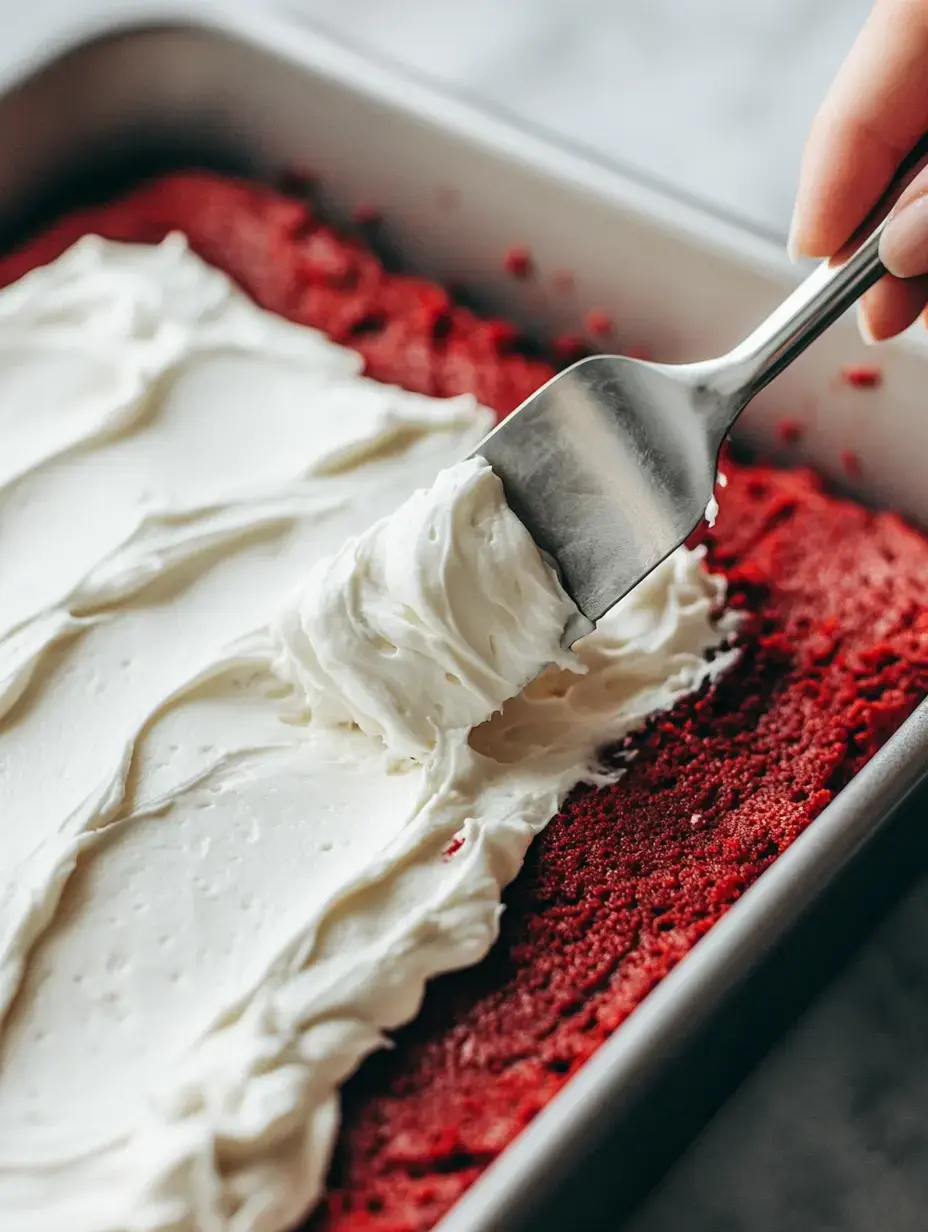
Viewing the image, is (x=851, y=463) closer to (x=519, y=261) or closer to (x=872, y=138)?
(x=872, y=138)

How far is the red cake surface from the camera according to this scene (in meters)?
1.27

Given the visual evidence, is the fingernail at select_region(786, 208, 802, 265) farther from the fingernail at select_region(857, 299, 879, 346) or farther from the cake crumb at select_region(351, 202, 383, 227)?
the cake crumb at select_region(351, 202, 383, 227)

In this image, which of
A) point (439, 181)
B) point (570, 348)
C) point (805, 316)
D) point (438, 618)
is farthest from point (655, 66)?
point (438, 618)

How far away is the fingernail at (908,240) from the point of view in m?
1.35

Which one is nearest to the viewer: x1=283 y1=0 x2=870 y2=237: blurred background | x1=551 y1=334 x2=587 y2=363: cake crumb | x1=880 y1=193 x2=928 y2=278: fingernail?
x1=880 y1=193 x2=928 y2=278: fingernail

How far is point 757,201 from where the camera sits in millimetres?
2434

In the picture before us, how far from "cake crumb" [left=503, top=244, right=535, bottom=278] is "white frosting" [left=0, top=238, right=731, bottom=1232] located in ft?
1.09

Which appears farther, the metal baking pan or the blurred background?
the blurred background

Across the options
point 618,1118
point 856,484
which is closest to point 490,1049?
point 618,1118

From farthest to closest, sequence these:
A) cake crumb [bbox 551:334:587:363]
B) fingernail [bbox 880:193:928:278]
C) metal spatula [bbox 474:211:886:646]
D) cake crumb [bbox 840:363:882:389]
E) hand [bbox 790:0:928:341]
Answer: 1. cake crumb [bbox 551:334:587:363]
2. cake crumb [bbox 840:363:882:389]
3. hand [bbox 790:0:928:341]
4. metal spatula [bbox 474:211:886:646]
5. fingernail [bbox 880:193:928:278]

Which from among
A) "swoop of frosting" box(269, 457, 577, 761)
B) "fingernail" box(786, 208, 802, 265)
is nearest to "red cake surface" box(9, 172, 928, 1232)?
"swoop of frosting" box(269, 457, 577, 761)

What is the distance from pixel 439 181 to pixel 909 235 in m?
0.94

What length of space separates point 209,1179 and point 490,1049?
279mm

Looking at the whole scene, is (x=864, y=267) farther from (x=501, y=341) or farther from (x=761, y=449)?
(x=501, y=341)
